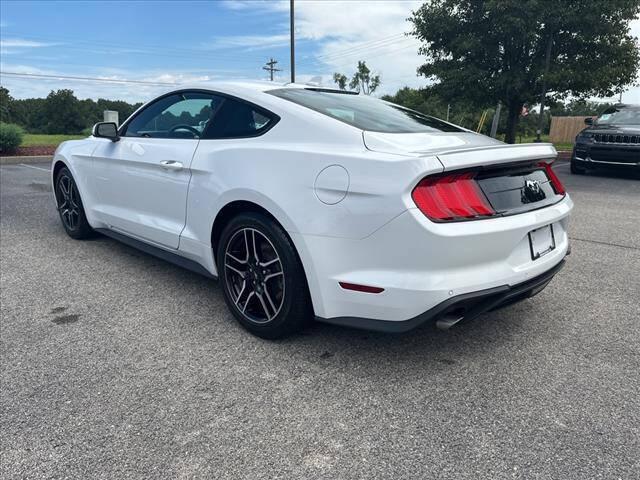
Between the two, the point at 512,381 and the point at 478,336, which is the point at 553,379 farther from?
the point at 478,336

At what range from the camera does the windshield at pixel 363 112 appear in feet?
9.07

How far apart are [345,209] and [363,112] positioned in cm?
98

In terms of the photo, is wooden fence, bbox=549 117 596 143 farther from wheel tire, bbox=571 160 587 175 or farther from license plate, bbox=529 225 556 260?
license plate, bbox=529 225 556 260

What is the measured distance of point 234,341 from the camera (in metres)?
2.86

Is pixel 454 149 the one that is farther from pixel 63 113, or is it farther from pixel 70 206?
pixel 63 113

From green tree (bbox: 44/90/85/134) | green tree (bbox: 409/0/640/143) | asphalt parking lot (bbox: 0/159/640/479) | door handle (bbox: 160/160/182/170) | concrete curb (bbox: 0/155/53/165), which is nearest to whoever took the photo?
asphalt parking lot (bbox: 0/159/640/479)

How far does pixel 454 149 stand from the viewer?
241 cm

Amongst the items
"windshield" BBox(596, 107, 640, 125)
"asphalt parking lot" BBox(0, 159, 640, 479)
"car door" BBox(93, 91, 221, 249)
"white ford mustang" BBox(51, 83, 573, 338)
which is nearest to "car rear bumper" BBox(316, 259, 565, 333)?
"white ford mustang" BBox(51, 83, 573, 338)

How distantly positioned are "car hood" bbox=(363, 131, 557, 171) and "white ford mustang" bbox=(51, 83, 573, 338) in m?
0.01

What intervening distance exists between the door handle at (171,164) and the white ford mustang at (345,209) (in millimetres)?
14

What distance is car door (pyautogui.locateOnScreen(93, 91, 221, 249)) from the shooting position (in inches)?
130

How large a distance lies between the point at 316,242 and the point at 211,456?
42.0 inches

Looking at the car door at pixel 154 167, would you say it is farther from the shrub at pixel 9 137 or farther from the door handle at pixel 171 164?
the shrub at pixel 9 137

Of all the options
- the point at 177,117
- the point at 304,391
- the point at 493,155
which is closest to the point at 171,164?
the point at 177,117
